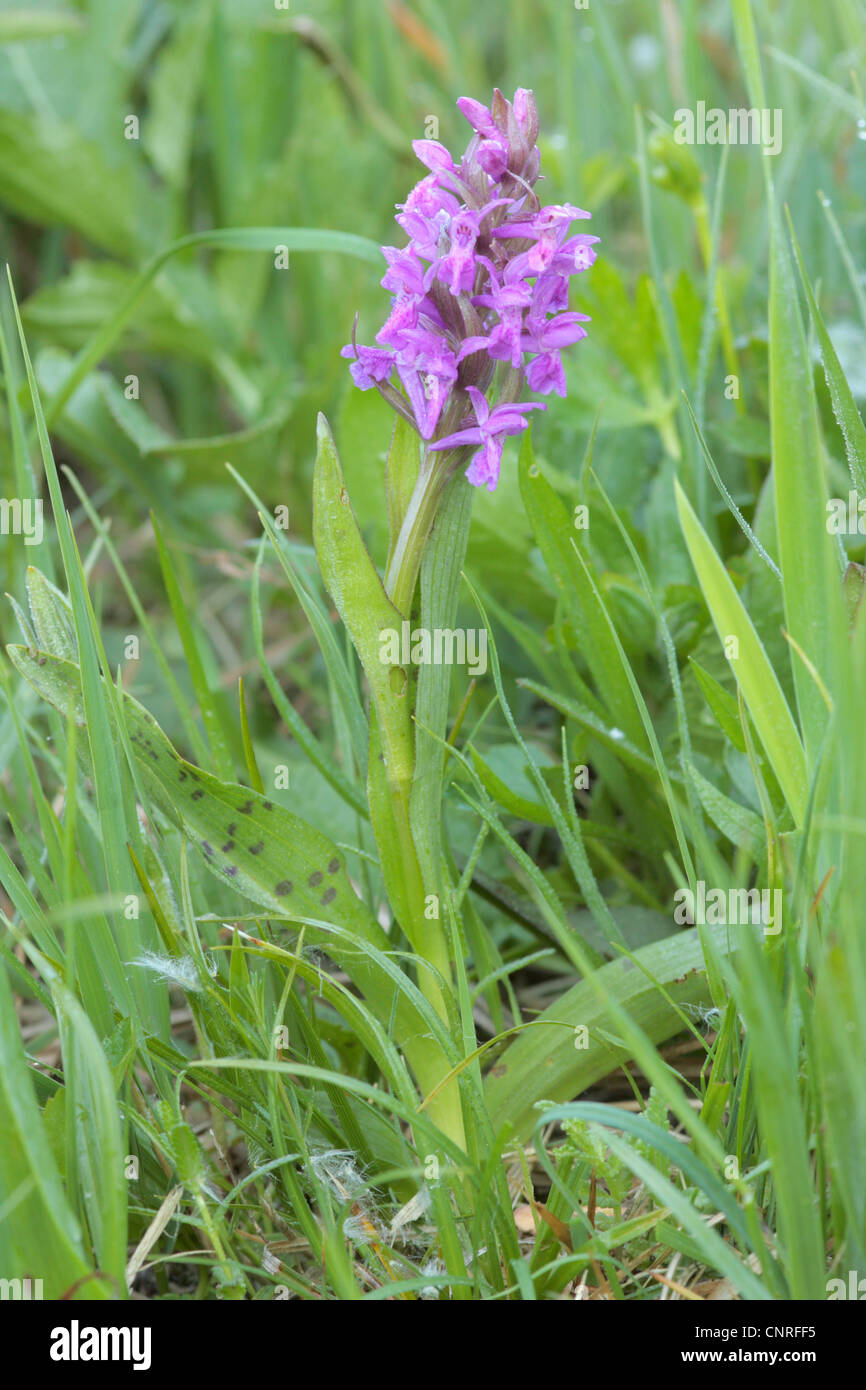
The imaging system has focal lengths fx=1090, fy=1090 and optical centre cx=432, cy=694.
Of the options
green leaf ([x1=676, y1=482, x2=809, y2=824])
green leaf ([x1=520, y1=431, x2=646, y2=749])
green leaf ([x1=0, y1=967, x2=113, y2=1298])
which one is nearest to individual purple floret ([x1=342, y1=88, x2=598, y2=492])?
green leaf ([x1=676, y1=482, x2=809, y2=824])

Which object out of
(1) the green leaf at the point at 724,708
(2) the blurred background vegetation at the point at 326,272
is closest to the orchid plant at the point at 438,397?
(1) the green leaf at the point at 724,708

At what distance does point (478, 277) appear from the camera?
1.00m

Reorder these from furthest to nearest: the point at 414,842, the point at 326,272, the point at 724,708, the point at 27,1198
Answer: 1. the point at 326,272
2. the point at 724,708
3. the point at 414,842
4. the point at 27,1198

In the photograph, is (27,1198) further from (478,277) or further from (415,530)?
(478,277)

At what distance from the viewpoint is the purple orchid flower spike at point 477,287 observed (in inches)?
37.9

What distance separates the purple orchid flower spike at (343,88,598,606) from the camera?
0.96m

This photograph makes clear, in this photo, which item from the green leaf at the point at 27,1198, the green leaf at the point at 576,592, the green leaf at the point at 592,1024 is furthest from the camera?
the green leaf at the point at 576,592

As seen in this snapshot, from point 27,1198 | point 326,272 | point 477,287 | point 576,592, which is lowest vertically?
point 27,1198

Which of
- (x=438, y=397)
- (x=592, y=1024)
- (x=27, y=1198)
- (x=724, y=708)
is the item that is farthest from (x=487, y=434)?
(x=27, y=1198)

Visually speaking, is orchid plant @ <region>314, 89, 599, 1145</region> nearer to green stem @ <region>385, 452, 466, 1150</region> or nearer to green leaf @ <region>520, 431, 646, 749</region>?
green stem @ <region>385, 452, 466, 1150</region>

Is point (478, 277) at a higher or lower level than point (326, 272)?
Result: lower

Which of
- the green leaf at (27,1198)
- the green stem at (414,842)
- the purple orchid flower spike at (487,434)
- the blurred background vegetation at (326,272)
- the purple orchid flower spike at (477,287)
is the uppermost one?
the blurred background vegetation at (326,272)

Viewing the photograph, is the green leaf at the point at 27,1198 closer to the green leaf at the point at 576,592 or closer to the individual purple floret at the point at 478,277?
the individual purple floret at the point at 478,277
